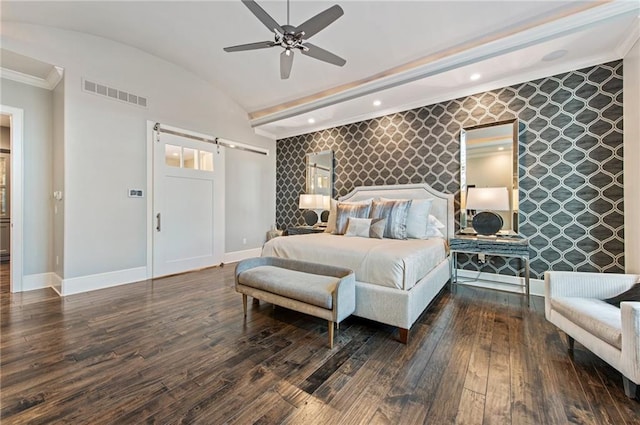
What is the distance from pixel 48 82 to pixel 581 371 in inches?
264

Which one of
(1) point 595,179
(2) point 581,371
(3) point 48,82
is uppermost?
(3) point 48,82

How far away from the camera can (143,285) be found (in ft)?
12.9

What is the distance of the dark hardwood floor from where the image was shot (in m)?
1.47

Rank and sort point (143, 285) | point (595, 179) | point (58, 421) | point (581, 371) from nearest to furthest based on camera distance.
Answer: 1. point (58, 421)
2. point (581, 371)
3. point (595, 179)
4. point (143, 285)

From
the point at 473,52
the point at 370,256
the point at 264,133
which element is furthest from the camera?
the point at 264,133

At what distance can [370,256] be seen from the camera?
251cm

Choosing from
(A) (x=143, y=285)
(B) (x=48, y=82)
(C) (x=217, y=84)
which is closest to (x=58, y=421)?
(A) (x=143, y=285)

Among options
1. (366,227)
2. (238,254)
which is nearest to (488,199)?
(366,227)

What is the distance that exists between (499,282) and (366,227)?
208 centimetres

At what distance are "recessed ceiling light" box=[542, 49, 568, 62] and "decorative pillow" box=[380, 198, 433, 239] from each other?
2.12m

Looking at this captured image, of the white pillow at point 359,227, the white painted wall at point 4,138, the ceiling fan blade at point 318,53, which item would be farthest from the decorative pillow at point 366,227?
the white painted wall at point 4,138

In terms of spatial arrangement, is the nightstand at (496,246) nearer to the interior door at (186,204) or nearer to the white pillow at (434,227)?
the white pillow at (434,227)

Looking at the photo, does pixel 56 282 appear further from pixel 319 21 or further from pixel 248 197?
pixel 319 21

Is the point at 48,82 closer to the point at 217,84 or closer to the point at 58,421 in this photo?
the point at 217,84
